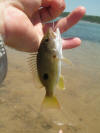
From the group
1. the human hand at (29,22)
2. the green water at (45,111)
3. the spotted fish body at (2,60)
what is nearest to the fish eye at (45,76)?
the spotted fish body at (2,60)

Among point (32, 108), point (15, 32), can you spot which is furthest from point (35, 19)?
point (32, 108)

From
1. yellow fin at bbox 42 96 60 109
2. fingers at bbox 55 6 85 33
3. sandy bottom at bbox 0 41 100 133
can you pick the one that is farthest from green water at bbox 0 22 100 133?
fingers at bbox 55 6 85 33

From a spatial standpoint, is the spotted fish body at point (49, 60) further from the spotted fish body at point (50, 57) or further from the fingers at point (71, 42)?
the fingers at point (71, 42)

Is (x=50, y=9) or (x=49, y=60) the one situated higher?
(x=50, y=9)

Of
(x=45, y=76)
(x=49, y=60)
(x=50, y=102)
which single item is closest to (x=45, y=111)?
(x=50, y=102)

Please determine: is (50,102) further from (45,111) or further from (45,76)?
(45,111)
